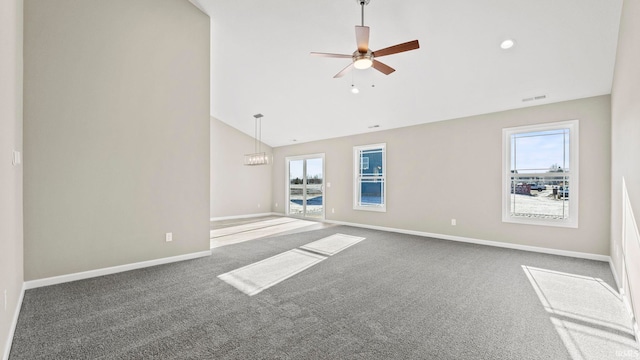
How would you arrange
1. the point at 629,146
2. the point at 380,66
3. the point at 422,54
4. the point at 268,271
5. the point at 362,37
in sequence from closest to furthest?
the point at 629,146 < the point at 362,37 < the point at 380,66 < the point at 268,271 < the point at 422,54

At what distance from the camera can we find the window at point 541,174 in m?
4.40

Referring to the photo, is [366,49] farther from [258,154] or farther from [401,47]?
[258,154]

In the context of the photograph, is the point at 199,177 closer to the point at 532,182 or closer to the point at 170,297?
the point at 170,297

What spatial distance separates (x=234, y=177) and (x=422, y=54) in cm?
672

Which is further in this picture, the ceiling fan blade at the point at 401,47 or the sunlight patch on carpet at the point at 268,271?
the sunlight patch on carpet at the point at 268,271

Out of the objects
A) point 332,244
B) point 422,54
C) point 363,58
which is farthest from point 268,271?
point 422,54

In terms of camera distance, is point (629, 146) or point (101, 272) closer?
point (629, 146)

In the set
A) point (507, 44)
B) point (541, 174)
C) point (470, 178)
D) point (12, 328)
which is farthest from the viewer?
point (470, 178)

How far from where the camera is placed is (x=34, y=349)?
190cm

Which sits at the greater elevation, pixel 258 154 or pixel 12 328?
pixel 258 154

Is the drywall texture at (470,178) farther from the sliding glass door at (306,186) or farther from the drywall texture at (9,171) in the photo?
the drywall texture at (9,171)

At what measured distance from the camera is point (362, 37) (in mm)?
2766

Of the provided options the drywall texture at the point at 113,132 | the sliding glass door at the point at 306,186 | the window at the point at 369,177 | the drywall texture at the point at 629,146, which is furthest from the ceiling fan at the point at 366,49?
the sliding glass door at the point at 306,186

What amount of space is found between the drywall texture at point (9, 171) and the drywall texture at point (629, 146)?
15.3 ft
